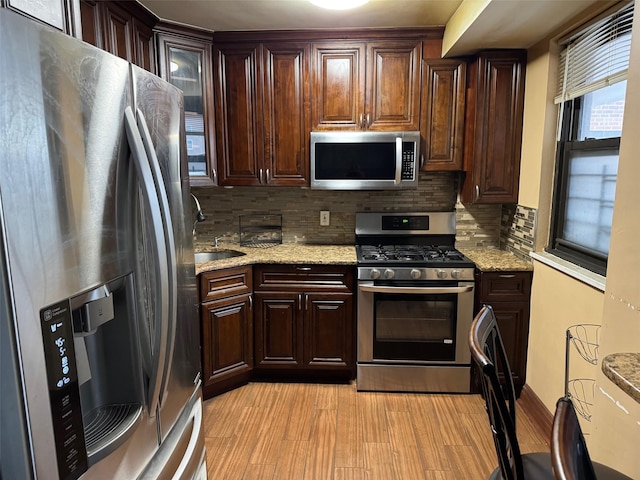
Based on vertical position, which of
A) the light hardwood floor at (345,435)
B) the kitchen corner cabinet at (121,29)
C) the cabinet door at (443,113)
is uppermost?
the kitchen corner cabinet at (121,29)

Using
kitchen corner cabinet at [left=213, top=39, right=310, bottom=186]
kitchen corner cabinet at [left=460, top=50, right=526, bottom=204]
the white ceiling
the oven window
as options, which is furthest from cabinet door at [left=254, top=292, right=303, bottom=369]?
the white ceiling

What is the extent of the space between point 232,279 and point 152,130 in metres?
1.70

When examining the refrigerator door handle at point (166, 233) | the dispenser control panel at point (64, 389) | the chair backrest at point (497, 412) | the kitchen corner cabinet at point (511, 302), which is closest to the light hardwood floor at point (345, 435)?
the kitchen corner cabinet at point (511, 302)

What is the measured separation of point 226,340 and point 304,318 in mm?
512

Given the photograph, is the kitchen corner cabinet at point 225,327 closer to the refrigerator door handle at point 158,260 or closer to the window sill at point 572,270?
the refrigerator door handle at point 158,260

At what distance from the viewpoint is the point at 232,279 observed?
270 centimetres

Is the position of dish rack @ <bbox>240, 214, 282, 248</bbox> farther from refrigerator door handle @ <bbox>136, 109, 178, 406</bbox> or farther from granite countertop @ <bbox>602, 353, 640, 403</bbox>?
granite countertop @ <bbox>602, 353, 640, 403</bbox>

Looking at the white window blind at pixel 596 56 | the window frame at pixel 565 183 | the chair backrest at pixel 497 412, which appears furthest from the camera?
the window frame at pixel 565 183

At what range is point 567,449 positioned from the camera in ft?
2.43

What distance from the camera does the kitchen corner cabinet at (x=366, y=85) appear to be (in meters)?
2.83

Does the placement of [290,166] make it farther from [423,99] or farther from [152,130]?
[152,130]

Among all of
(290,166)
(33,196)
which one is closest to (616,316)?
(33,196)

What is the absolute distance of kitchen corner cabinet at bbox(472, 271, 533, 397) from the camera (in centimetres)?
262

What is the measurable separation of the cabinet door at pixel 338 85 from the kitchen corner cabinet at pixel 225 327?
1.15m
